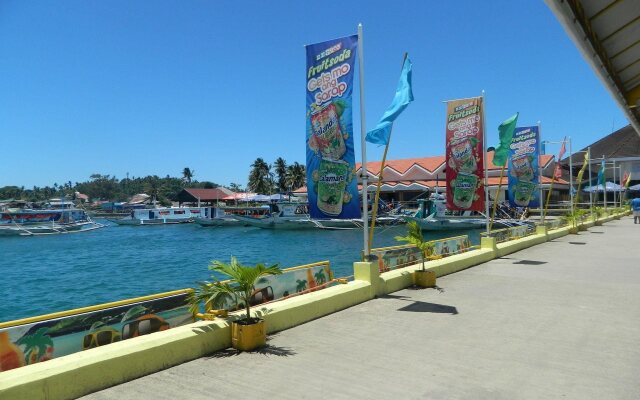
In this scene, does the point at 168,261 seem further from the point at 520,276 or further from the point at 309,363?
the point at 309,363

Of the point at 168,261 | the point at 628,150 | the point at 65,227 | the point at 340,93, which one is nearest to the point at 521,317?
the point at 340,93

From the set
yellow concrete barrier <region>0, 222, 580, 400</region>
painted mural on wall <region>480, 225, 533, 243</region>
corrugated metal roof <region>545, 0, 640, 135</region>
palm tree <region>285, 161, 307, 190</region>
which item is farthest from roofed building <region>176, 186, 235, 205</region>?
corrugated metal roof <region>545, 0, 640, 135</region>

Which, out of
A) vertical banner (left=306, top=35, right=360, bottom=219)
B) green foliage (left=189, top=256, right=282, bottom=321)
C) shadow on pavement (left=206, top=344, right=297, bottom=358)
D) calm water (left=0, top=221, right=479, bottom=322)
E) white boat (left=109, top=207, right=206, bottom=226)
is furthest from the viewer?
white boat (left=109, top=207, right=206, bottom=226)

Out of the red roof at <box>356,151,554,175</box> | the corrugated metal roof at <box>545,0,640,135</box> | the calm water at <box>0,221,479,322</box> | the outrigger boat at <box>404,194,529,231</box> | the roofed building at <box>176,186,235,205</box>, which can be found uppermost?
the red roof at <box>356,151,554,175</box>

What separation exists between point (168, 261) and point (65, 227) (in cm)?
3965

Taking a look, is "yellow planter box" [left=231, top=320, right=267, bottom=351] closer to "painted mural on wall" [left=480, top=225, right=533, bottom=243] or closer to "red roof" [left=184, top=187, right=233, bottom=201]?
"painted mural on wall" [left=480, top=225, right=533, bottom=243]

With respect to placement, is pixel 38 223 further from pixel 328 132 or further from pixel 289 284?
pixel 328 132

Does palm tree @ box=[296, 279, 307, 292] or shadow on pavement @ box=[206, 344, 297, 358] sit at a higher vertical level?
palm tree @ box=[296, 279, 307, 292]

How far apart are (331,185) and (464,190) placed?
27.2 ft

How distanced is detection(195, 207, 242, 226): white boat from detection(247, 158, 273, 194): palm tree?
2801 cm

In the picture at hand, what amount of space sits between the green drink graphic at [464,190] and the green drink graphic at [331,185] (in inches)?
316

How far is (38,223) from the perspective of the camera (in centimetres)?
6444

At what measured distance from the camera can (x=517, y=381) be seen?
5.11 metres

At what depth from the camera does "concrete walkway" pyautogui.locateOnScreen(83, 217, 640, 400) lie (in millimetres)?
4891
